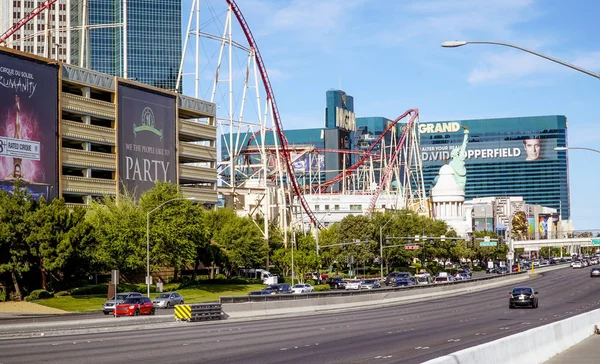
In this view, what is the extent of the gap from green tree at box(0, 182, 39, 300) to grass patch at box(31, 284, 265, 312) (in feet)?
14.3

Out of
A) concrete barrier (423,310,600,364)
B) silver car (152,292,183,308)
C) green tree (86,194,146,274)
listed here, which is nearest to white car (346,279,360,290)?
green tree (86,194,146,274)

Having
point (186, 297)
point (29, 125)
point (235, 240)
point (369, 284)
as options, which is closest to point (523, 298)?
point (369, 284)

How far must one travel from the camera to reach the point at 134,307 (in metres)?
60.1

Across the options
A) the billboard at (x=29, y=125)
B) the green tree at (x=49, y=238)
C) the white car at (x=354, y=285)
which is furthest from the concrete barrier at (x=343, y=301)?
the billboard at (x=29, y=125)

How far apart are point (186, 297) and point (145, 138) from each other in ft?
100.0

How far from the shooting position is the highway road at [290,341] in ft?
94.3

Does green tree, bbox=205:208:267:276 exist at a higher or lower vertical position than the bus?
higher

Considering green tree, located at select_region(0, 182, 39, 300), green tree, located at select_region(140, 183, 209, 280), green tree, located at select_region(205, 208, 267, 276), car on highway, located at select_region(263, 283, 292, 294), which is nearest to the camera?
green tree, located at select_region(0, 182, 39, 300)

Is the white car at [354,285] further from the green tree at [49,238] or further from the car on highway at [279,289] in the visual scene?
the green tree at [49,238]

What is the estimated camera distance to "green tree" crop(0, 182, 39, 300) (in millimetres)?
77688

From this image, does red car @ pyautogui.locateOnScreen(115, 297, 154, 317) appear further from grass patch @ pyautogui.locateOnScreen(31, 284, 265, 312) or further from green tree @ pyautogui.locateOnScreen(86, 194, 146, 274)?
green tree @ pyautogui.locateOnScreen(86, 194, 146, 274)

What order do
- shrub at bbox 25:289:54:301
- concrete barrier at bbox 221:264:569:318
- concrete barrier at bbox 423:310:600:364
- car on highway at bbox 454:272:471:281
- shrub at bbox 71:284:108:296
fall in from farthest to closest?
car on highway at bbox 454:272:471:281, shrub at bbox 71:284:108:296, shrub at bbox 25:289:54:301, concrete barrier at bbox 221:264:569:318, concrete barrier at bbox 423:310:600:364

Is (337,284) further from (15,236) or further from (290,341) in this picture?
(290,341)

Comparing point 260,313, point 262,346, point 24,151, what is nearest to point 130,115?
point 24,151
